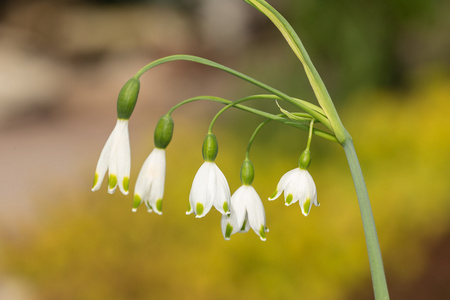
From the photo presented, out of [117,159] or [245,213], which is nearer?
[117,159]

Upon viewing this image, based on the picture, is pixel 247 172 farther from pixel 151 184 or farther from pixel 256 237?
pixel 256 237

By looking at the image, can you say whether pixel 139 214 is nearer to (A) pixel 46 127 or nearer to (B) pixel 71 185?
(B) pixel 71 185

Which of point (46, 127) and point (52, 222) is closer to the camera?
point (52, 222)

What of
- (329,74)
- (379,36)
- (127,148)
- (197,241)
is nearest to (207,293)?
(197,241)

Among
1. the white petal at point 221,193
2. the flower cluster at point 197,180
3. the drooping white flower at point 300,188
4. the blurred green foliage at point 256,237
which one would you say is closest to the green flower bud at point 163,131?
the flower cluster at point 197,180

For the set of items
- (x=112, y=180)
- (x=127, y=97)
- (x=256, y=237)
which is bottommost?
(x=256, y=237)

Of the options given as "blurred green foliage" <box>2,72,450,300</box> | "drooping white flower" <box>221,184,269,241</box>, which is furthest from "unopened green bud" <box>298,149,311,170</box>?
"blurred green foliage" <box>2,72,450,300</box>

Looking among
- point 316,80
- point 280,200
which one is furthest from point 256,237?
point 316,80

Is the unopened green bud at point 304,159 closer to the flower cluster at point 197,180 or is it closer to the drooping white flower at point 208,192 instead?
the flower cluster at point 197,180
